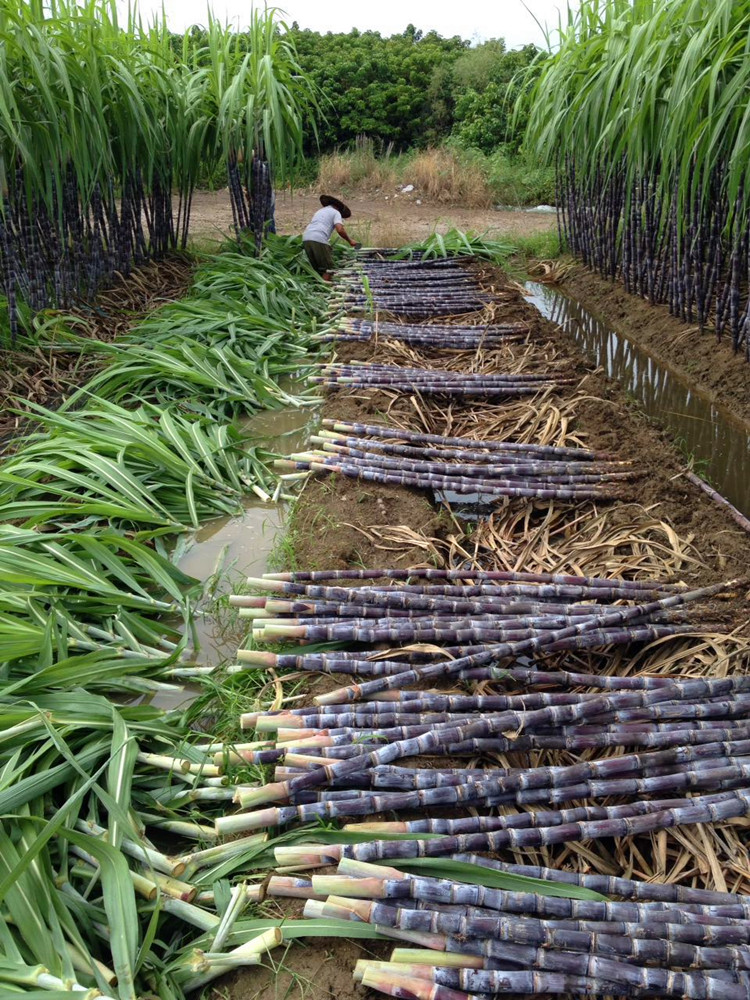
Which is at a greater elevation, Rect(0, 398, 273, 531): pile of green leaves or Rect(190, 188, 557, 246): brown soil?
Rect(190, 188, 557, 246): brown soil

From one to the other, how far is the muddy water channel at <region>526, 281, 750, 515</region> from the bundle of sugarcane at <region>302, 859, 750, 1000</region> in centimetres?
236

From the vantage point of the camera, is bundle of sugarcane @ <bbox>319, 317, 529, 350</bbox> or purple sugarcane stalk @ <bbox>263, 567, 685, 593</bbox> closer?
purple sugarcane stalk @ <bbox>263, 567, 685, 593</bbox>

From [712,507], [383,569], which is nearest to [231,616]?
[383,569]

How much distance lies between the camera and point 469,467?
11.2 ft

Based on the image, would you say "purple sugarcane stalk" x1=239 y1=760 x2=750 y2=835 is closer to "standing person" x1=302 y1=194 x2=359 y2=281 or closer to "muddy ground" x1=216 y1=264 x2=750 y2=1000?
"muddy ground" x1=216 y1=264 x2=750 y2=1000

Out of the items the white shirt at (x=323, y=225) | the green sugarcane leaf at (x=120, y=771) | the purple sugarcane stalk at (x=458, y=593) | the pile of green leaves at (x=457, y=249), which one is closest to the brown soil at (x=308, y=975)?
the green sugarcane leaf at (x=120, y=771)

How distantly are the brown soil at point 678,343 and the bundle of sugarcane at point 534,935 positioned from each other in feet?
11.0

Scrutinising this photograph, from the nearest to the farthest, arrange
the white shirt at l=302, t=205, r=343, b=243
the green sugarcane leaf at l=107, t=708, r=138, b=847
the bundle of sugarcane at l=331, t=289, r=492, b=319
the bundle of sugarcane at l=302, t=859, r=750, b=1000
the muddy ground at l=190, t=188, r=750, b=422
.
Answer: the bundle of sugarcane at l=302, t=859, r=750, b=1000 < the green sugarcane leaf at l=107, t=708, r=138, b=847 < the muddy ground at l=190, t=188, r=750, b=422 < the bundle of sugarcane at l=331, t=289, r=492, b=319 < the white shirt at l=302, t=205, r=343, b=243

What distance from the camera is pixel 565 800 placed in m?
1.73

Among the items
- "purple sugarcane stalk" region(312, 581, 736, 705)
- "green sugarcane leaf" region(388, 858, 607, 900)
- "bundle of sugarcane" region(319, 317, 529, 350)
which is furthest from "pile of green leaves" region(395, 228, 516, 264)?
"green sugarcane leaf" region(388, 858, 607, 900)

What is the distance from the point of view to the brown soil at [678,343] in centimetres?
441

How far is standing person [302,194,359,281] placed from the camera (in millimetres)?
7109

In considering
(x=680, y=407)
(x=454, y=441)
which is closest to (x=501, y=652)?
(x=454, y=441)

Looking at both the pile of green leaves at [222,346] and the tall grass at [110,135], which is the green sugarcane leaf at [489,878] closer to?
the pile of green leaves at [222,346]
